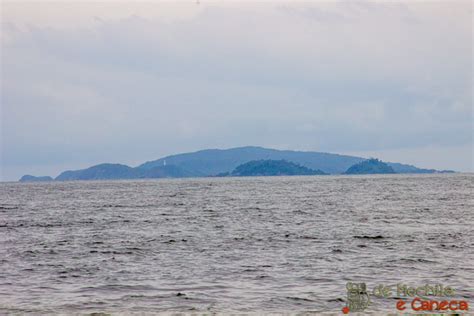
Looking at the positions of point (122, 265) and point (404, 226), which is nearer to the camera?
point (122, 265)

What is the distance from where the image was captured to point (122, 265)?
30.0m

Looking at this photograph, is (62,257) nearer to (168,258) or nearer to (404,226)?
(168,258)

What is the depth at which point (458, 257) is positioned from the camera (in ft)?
99.3

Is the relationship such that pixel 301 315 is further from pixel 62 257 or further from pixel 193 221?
pixel 193 221

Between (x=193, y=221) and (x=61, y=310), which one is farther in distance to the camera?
(x=193, y=221)

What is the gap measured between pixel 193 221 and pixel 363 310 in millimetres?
39077

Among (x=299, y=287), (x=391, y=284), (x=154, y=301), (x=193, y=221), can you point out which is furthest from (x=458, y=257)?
(x=193, y=221)

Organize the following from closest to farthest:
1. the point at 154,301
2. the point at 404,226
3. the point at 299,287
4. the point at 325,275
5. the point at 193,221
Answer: the point at 154,301
the point at 299,287
the point at 325,275
the point at 404,226
the point at 193,221

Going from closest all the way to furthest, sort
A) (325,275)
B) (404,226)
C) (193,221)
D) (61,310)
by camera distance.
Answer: (61,310) < (325,275) < (404,226) < (193,221)

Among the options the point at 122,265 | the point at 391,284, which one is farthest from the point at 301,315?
the point at 122,265

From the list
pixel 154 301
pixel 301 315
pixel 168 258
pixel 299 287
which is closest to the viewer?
pixel 301 315

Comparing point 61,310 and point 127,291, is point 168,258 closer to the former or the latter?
point 127,291

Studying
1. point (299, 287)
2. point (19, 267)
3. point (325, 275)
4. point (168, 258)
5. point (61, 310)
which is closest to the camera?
point (61, 310)

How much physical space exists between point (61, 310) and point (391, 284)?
1362cm
